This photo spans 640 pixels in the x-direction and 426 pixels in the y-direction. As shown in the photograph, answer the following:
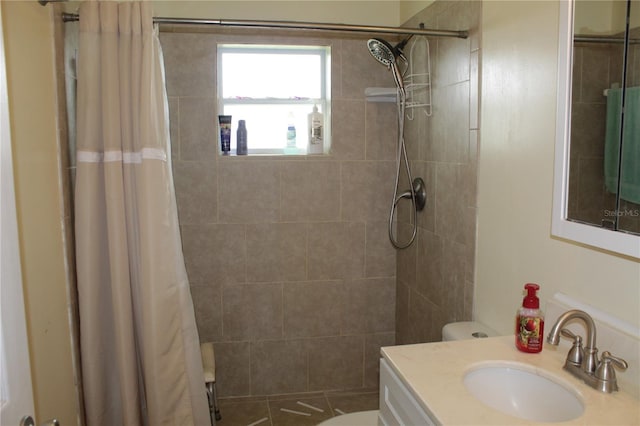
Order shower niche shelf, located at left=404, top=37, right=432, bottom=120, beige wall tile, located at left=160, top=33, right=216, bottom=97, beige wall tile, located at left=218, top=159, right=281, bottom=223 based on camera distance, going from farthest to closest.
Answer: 1. beige wall tile, located at left=218, top=159, right=281, bottom=223
2. beige wall tile, located at left=160, top=33, right=216, bottom=97
3. shower niche shelf, located at left=404, top=37, right=432, bottom=120

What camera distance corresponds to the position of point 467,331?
6.94 feet

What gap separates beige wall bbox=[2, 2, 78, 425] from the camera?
5.03ft

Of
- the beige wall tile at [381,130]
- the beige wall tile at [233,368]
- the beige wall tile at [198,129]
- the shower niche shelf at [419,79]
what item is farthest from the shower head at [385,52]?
the beige wall tile at [233,368]

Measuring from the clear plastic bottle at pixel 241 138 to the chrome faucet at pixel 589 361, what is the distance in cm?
202

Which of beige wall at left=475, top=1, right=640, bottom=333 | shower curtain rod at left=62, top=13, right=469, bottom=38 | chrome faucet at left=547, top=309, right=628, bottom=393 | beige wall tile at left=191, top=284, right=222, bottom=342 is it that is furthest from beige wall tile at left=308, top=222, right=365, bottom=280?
chrome faucet at left=547, top=309, right=628, bottom=393

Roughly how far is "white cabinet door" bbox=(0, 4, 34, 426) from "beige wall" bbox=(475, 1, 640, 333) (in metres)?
1.53

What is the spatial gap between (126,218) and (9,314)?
976 millimetres

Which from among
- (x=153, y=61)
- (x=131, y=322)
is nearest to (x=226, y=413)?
(x=131, y=322)

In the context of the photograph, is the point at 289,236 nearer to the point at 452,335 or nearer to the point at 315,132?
the point at 315,132

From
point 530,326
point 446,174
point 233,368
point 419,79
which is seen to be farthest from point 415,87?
point 233,368

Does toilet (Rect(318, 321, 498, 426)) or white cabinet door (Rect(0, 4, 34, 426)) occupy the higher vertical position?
white cabinet door (Rect(0, 4, 34, 426))

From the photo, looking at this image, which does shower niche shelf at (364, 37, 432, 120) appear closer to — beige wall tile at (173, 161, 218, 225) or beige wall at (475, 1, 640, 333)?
beige wall at (475, 1, 640, 333)

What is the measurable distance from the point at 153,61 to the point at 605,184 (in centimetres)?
166

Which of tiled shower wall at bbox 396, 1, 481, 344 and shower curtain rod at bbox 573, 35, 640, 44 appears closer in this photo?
shower curtain rod at bbox 573, 35, 640, 44
